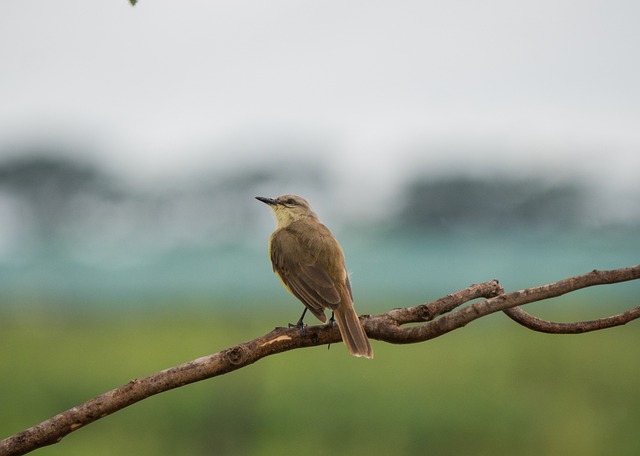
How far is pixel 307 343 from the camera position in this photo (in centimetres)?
193

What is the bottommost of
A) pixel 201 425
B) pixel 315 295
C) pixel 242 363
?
pixel 201 425

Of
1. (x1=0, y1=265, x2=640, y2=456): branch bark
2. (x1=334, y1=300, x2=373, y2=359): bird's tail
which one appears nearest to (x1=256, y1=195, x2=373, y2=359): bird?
(x1=334, y1=300, x2=373, y2=359): bird's tail

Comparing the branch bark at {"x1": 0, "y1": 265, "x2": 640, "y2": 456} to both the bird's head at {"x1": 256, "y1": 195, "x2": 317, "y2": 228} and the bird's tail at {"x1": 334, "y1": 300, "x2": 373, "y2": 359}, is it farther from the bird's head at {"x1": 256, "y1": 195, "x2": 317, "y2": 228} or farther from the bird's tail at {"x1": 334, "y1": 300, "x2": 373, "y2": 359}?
the bird's head at {"x1": 256, "y1": 195, "x2": 317, "y2": 228}

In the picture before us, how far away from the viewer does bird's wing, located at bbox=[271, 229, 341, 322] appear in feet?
8.26

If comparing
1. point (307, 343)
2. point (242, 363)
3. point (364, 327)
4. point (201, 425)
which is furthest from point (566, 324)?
point (201, 425)

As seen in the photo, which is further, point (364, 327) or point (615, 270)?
point (364, 327)

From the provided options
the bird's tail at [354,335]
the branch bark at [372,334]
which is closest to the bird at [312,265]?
the bird's tail at [354,335]

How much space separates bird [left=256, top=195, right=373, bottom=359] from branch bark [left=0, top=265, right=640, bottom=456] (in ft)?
0.71

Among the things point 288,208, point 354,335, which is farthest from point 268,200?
point 354,335

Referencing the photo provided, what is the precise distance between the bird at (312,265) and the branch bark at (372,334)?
0.22m

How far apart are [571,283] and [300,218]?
136cm

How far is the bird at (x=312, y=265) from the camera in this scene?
2361mm

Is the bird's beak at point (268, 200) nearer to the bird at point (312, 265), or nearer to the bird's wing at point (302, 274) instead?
the bird at point (312, 265)

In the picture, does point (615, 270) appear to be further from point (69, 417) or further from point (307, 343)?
point (69, 417)
